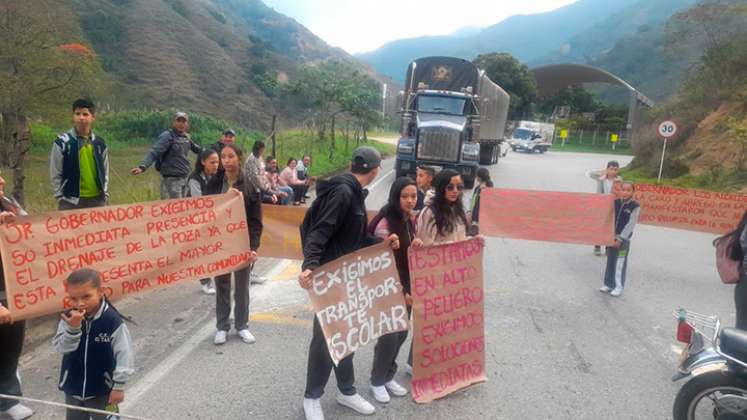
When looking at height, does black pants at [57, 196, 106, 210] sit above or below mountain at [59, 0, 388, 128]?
below

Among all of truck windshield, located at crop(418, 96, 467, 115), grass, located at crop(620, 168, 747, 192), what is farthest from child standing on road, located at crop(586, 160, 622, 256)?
grass, located at crop(620, 168, 747, 192)

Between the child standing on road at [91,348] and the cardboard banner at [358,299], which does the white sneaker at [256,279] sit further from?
the child standing on road at [91,348]

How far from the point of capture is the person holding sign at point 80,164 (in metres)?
4.89

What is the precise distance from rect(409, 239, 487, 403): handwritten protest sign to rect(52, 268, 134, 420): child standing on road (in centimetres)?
196

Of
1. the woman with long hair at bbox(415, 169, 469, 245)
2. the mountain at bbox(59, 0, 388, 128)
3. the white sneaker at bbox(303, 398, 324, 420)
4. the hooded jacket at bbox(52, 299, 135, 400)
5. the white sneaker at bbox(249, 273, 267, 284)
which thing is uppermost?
the mountain at bbox(59, 0, 388, 128)

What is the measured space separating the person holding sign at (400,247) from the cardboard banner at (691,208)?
227 inches

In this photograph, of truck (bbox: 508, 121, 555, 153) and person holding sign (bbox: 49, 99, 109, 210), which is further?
truck (bbox: 508, 121, 555, 153)

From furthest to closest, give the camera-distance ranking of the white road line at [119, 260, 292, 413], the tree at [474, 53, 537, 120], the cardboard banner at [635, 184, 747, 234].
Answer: the tree at [474, 53, 537, 120], the cardboard banner at [635, 184, 747, 234], the white road line at [119, 260, 292, 413]

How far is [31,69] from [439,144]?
12.8 meters

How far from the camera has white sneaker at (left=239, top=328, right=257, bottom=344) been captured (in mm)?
4746

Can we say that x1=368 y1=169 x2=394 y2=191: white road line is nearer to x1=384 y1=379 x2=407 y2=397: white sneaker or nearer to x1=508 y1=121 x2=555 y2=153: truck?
x1=384 y1=379 x2=407 y2=397: white sneaker

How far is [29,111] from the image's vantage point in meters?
16.5

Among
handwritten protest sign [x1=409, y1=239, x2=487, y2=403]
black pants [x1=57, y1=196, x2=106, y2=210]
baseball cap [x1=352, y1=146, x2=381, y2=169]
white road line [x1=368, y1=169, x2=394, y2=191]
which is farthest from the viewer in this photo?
white road line [x1=368, y1=169, x2=394, y2=191]

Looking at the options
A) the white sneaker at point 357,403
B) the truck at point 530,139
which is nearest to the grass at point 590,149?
the truck at point 530,139
